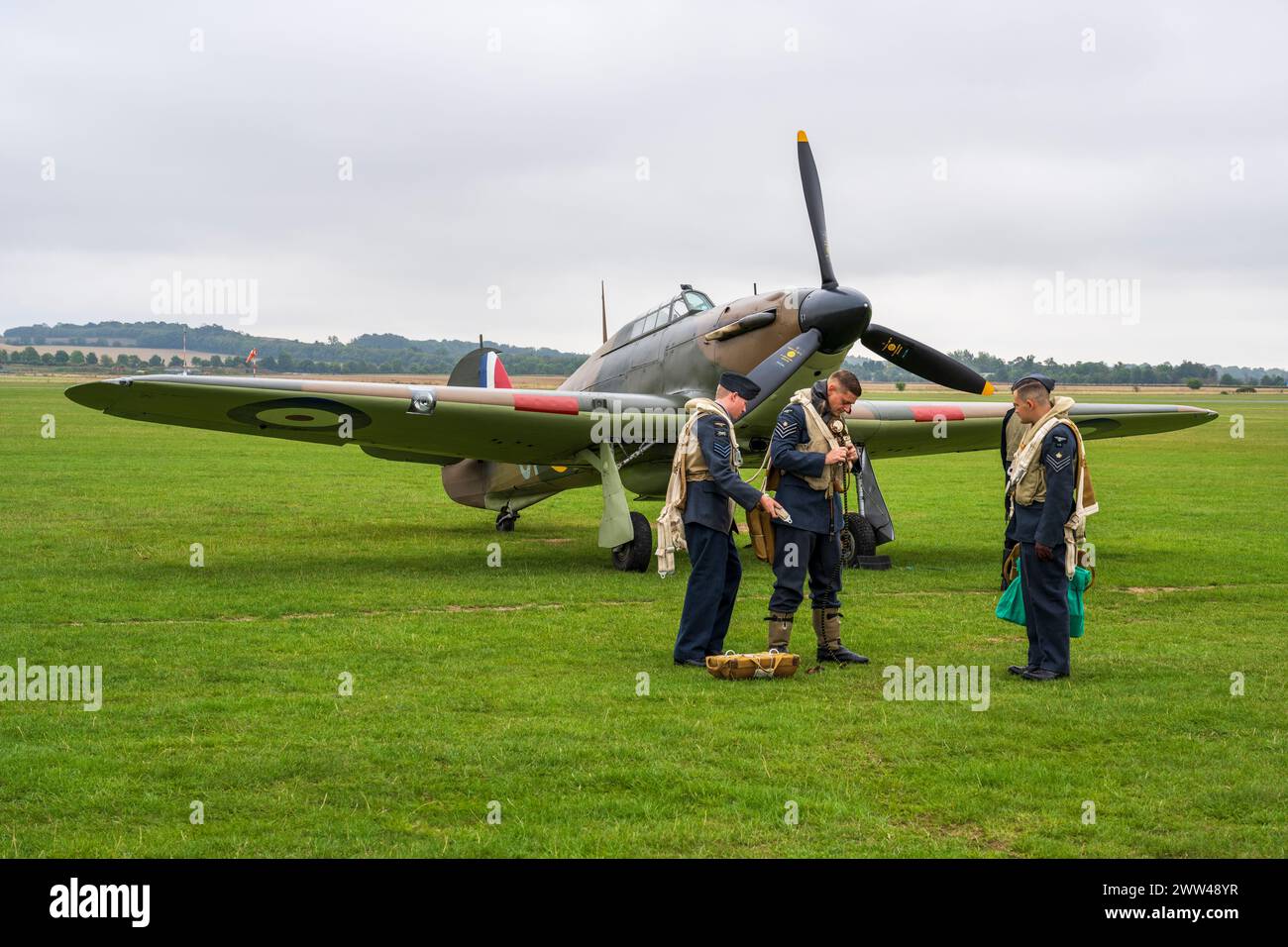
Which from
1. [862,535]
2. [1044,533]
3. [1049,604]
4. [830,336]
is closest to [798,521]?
[1044,533]

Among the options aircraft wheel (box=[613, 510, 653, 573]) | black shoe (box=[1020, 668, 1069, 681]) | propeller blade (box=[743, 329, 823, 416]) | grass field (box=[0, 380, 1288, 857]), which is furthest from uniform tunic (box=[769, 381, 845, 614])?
aircraft wheel (box=[613, 510, 653, 573])

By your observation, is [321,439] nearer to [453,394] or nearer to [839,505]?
[453,394]

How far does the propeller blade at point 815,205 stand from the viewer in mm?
13180

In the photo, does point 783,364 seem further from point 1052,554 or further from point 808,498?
point 1052,554

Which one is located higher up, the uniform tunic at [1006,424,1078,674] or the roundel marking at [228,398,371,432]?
the roundel marking at [228,398,371,432]

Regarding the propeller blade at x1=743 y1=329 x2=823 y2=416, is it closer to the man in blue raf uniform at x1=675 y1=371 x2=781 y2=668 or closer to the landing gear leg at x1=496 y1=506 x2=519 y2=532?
the man in blue raf uniform at x1=675 y1=371 x2=781 y2=668

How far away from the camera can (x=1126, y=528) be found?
18.1 metres

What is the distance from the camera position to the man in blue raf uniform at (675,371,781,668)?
27.9 feet

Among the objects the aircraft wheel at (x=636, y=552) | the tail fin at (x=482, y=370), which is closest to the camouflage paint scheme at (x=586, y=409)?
the aircraft wheel at (x=636, y=552)

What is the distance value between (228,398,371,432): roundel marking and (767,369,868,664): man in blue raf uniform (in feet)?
19.9

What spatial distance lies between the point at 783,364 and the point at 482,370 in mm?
7524
